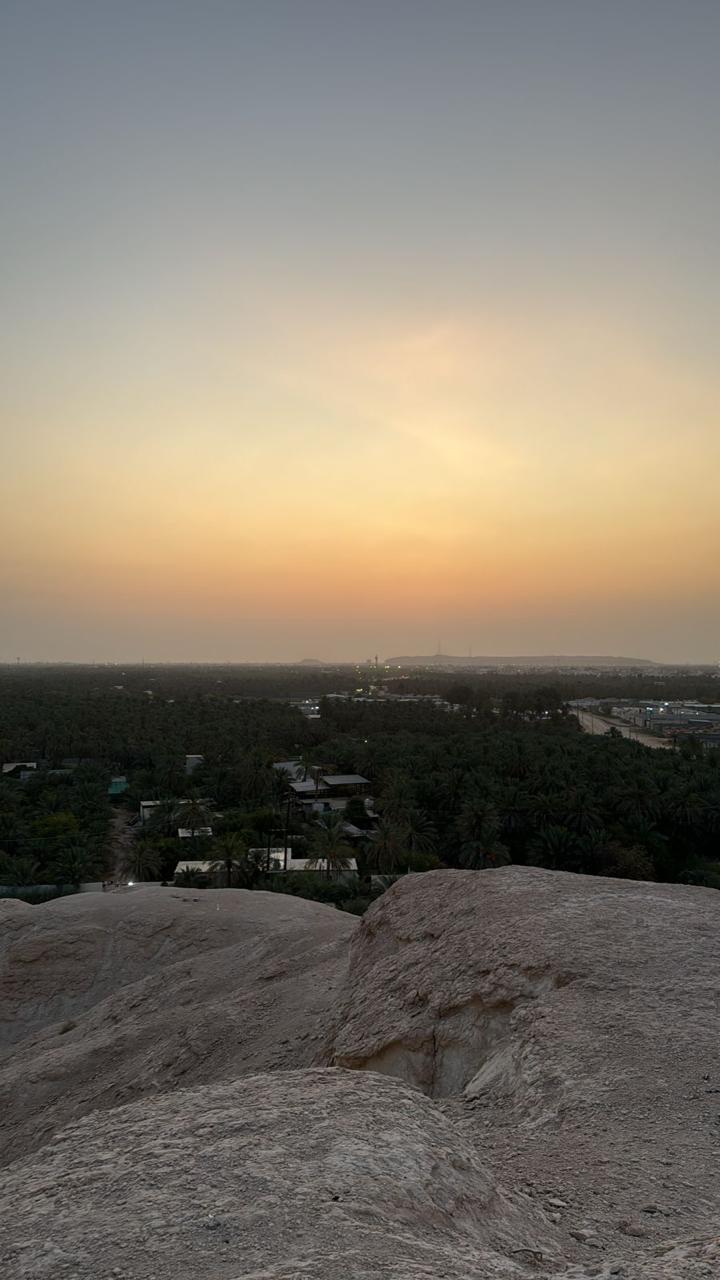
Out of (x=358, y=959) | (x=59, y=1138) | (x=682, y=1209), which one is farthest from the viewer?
(x=358, y=959)

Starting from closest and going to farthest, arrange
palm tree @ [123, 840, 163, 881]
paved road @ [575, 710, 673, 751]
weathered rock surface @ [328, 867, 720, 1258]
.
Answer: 1. weathered rock surface @ [328, 867, 720, 1258]
2. palm tree @ [123, 840, 163, 881]
3. paved road @ [575, 710, 673, 751]

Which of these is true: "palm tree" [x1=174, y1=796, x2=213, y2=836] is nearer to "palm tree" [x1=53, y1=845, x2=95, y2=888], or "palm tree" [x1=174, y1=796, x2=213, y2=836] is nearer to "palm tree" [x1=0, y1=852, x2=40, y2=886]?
"palm tree" [x1=53, y1=845, x2=95, y2=888]

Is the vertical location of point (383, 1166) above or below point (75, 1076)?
above

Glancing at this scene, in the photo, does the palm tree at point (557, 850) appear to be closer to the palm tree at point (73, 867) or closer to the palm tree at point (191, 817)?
the palm tree at point (191, 817)


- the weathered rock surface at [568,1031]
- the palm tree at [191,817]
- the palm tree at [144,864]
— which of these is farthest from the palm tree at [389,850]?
the weathered rock surface at [568,1031]

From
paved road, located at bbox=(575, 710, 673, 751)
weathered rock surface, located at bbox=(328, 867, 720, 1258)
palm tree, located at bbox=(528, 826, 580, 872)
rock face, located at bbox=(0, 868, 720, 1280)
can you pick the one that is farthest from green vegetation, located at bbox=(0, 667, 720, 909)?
paved road, located at bbox=(575, 710, 673, 751)

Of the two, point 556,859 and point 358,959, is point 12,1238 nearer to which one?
point 358,959

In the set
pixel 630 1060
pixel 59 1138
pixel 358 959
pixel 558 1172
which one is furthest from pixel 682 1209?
pixel 358 959
